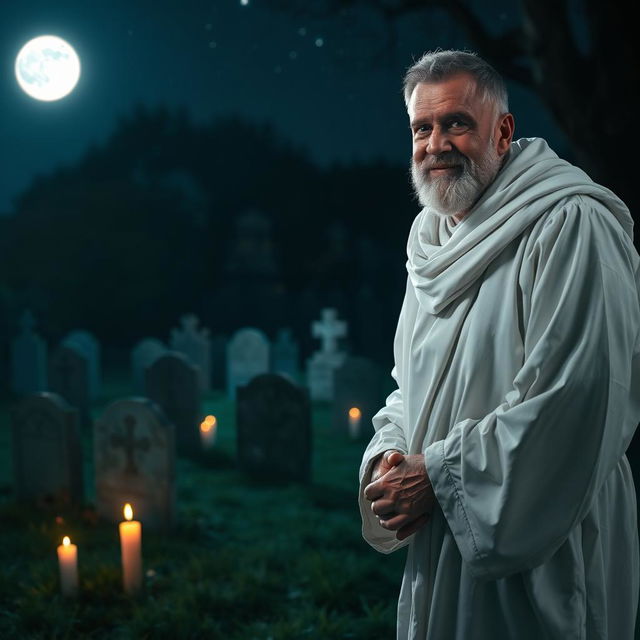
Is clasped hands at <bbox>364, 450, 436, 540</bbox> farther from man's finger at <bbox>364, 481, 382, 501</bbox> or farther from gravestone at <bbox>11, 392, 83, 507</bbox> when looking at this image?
gravestone at <bbox>11, 392, 83, 507</bbox>

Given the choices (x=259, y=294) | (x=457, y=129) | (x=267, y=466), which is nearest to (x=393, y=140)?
(x=259, y=294)

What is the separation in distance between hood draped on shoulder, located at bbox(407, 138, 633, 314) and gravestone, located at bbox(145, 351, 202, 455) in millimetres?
5412

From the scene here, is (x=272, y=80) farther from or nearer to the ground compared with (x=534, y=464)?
farther from the ground

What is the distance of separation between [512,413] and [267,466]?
498cm

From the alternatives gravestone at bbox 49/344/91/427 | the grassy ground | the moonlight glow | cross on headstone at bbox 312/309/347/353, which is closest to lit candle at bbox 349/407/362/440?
the grassy ground

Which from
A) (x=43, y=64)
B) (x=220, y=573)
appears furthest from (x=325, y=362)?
(x=43, y=64)

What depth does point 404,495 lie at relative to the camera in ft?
6.04

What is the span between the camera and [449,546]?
6.06ft

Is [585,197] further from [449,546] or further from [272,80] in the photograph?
[272,80]

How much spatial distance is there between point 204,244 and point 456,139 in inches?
684

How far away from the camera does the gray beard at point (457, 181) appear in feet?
6.18

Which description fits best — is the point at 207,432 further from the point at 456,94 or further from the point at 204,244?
the point at 204,244

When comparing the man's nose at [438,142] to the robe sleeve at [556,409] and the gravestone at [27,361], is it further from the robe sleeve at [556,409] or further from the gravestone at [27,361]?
the gravestone at [27,361]

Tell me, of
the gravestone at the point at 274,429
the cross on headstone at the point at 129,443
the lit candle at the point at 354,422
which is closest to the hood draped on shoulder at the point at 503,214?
the cross on headstone at the point at 129,443
